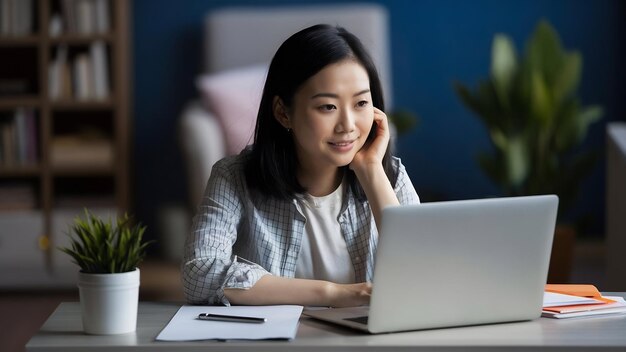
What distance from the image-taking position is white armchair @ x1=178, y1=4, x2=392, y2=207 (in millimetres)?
4137

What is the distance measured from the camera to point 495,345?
1.38m

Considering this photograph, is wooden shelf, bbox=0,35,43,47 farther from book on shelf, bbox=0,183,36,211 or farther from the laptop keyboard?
the laptop keyboard

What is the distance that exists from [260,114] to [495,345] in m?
0.80

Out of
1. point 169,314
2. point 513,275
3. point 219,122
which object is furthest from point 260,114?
point 219,122

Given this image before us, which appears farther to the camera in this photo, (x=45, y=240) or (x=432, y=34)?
(x=432, y=34)

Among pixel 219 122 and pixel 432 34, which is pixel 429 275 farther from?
pixel 432 34

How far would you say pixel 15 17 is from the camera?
438 cm

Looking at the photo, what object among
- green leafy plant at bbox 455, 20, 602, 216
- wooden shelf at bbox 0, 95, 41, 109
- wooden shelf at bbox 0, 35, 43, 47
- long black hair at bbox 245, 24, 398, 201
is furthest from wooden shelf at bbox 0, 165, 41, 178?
long black hair at bbox 245, 24, 398, 201

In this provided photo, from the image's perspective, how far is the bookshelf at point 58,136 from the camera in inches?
169

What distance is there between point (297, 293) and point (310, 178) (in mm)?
359

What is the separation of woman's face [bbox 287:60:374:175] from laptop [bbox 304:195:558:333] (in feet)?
1.28

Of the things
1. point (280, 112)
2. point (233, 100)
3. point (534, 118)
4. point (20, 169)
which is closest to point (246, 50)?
point (233, 100)

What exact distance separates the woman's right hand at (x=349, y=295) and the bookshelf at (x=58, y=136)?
2.79m

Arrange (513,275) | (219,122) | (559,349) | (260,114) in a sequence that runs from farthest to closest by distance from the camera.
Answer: (219,122)
(260,114)
(513,275)
(559,349)
